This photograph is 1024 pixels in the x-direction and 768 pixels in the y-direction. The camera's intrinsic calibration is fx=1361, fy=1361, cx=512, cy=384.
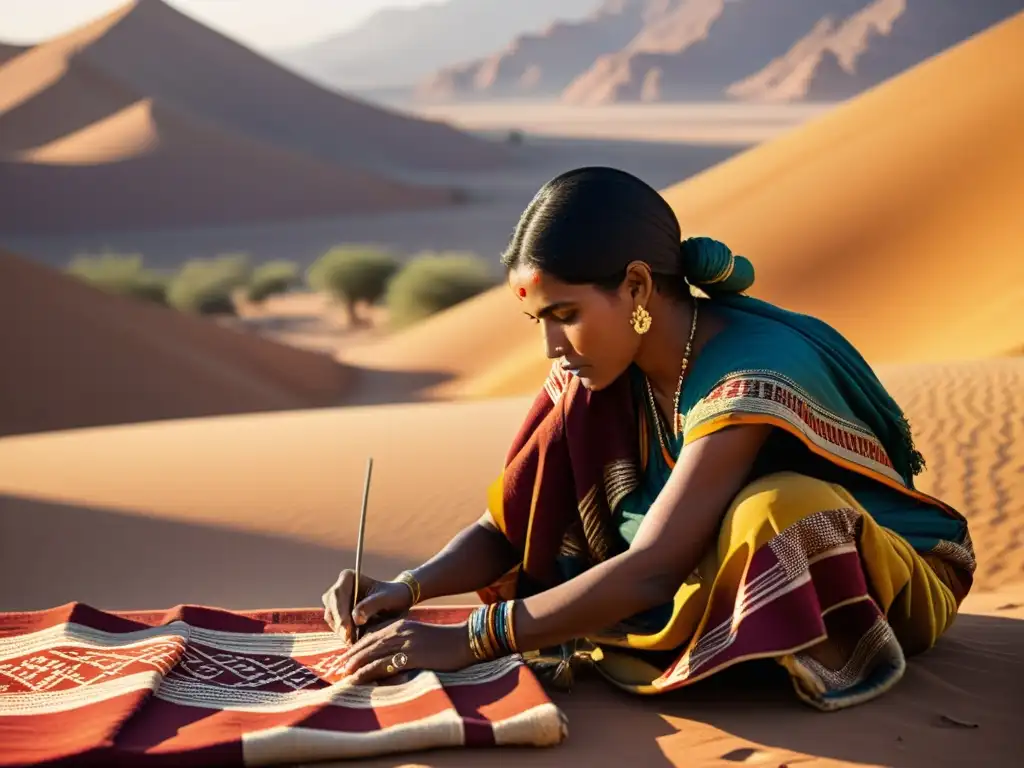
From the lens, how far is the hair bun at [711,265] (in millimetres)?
3660

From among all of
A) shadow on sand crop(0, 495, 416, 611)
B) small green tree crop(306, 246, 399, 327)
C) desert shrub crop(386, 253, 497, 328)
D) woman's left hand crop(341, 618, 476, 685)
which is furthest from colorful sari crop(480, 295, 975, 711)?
small green tree crop(306, 246, 399, 327)

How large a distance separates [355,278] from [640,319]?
2126 centimetres

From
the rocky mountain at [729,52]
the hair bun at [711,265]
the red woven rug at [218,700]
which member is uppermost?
the rocky mountain at [729,52]

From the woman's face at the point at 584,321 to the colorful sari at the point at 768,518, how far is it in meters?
0.22

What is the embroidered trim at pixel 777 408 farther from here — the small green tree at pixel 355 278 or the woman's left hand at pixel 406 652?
the small green tree at pixel 355 278

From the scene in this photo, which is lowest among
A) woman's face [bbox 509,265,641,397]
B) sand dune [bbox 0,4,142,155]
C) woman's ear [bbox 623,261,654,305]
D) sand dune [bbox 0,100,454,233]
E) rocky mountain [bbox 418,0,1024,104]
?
woman's face [bbox 509,265,641,397]

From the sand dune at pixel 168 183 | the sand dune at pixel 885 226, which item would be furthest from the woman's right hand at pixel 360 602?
the sand dune at pixel 168 183

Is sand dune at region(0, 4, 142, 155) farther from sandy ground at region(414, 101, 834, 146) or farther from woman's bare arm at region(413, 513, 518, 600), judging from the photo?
woman's bare arm at region(413, 513, 518, 600)

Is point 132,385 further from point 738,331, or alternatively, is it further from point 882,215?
point 738,331

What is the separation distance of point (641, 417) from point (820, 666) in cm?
86

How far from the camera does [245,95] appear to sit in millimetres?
57375

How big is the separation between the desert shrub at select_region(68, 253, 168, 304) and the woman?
20928mm

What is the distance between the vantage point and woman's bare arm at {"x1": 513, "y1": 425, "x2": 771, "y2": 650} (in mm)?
3400

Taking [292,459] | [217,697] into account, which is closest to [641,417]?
[217,697]
